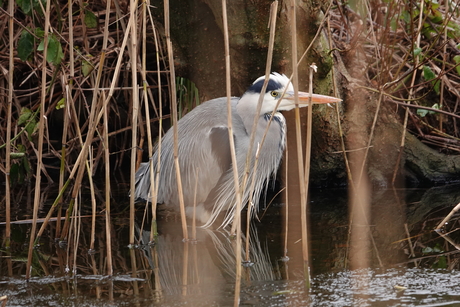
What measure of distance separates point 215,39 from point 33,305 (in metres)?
2.06

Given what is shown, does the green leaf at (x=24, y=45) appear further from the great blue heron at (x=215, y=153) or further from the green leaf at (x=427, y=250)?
the green leaf at (x=427, y=250)

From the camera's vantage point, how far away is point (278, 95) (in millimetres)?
3213

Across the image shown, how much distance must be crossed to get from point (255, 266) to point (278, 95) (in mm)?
1100

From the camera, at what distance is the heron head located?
10.0 ft

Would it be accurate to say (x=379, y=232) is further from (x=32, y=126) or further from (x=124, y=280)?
(x=32, y=126)

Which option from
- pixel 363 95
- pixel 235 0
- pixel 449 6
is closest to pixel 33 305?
pixel 235 0

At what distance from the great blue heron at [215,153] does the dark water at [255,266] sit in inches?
10.3

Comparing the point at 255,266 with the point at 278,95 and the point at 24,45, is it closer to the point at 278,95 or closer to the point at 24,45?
the point at 278,95

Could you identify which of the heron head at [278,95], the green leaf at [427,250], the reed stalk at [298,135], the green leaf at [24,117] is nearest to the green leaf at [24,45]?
the green leaf at [24,117]

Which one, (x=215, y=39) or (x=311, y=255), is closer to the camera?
(x=311, y=255)

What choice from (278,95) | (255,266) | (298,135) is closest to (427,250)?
(255,266)

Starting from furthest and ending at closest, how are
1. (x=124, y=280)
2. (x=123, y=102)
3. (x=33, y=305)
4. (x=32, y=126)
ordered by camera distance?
(x=123, y=102), (x=32, y=126), (x=124, y=280), (x=33, y=305)

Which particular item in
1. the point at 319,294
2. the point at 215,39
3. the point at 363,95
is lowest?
the point at 319,294

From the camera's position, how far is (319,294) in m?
2.06
